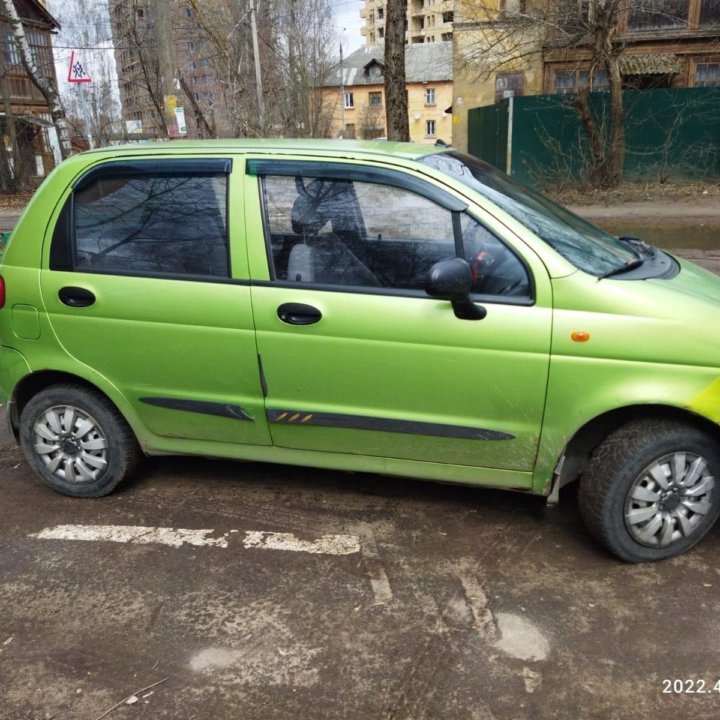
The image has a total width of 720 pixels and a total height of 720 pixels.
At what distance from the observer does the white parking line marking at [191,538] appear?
338 centimetres

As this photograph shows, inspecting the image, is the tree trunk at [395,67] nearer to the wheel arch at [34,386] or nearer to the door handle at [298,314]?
the wheel arch at [34,386]

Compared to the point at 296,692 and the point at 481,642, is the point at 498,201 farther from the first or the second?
the point at 296,692

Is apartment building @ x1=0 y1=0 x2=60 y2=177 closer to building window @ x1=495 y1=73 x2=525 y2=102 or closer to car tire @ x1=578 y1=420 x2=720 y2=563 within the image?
building window @ x1=495 y1=73 x2=525 y2=102

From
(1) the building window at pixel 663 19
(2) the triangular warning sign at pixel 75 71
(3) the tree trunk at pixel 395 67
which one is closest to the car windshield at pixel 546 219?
(3) the tree trunk at pixel 395 67

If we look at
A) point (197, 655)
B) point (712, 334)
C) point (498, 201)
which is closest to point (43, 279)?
point (197, 655)

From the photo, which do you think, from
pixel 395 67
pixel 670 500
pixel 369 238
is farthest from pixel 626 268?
pixel 395 67

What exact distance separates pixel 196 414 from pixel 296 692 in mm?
1517

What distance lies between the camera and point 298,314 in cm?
326

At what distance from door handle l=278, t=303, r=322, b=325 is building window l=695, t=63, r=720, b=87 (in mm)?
24685

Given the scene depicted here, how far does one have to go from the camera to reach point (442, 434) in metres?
3.24

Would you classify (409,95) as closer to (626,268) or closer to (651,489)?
(626,268)

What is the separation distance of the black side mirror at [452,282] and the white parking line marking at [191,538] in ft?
4.14

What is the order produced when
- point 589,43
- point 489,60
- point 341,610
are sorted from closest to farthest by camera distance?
1. point 341,610
2. point 589,43
3. point 489,60

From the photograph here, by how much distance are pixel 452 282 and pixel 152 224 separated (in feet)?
5.17
